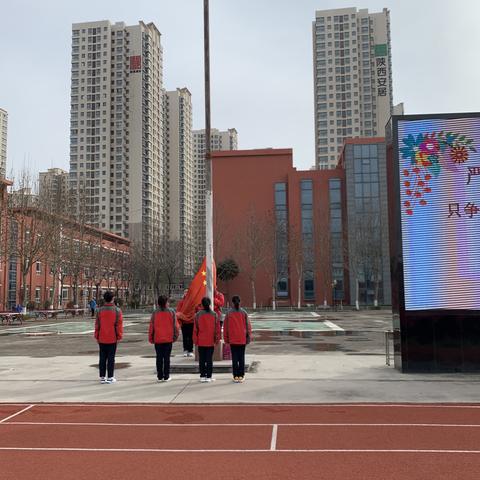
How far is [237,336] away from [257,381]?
109 cm

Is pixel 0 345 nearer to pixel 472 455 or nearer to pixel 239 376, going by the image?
pixel 239 376

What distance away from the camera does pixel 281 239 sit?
64250 mm

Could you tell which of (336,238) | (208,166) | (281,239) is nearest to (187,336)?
(208,166)

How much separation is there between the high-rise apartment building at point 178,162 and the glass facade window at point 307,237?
76.2m

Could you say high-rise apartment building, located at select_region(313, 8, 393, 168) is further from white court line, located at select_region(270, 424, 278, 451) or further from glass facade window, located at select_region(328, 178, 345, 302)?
white court line, located at select_region(270, 424, 278, 451)

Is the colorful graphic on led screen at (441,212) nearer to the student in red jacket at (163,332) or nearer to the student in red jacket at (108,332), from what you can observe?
the student in red jacket at (163,332)

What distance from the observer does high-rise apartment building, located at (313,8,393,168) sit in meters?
128

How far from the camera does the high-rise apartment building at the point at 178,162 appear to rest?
474ft

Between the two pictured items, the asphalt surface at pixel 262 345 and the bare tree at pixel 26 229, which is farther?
the bare tree at pixel 26 229

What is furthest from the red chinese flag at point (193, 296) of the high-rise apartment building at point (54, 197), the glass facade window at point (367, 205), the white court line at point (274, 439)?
the glass facade window at point (367, 205)

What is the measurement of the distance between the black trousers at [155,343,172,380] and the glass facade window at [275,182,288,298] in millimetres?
52743

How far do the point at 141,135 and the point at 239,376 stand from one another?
12489 cm

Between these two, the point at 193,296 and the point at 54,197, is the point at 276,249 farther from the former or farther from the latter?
the point at 193,296

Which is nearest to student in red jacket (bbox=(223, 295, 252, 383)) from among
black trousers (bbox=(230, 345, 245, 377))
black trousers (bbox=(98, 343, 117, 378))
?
black trousers (bbox=(230, 345, 245, 377))
